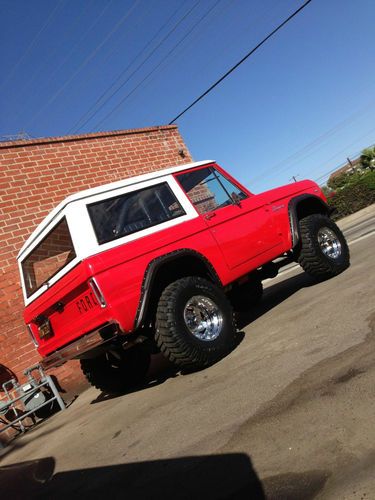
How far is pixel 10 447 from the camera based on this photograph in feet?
17.5

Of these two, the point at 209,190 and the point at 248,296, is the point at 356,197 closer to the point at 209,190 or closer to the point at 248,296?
the point at 248,296

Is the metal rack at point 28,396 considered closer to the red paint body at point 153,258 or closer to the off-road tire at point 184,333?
the red paint body at point 153,258

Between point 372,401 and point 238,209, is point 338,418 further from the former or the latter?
point 238,209

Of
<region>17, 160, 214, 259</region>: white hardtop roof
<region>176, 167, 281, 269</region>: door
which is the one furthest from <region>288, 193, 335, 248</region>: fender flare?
<region>17, 160, 214, 259</region>: white hardtop roof

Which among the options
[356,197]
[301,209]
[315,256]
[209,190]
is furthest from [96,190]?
[356,197]

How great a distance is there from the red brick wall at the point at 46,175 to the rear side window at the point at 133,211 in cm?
323

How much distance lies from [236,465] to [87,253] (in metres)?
2.31

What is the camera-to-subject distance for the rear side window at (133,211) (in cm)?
428

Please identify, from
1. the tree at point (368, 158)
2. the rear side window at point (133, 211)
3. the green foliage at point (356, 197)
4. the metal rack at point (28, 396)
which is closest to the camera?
the rear side window at point (133, 211)

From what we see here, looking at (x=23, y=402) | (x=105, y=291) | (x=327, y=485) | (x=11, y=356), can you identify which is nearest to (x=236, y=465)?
(x=327, y=485)

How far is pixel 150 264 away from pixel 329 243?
320cm

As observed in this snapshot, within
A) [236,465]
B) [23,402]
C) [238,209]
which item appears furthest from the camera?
[23,402]

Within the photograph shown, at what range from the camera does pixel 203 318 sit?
453 centimetres

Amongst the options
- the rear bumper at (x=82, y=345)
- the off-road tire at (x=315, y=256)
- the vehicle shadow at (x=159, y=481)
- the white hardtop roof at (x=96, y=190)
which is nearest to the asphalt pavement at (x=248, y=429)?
the vehicle shadow at (x=159, y=481)
